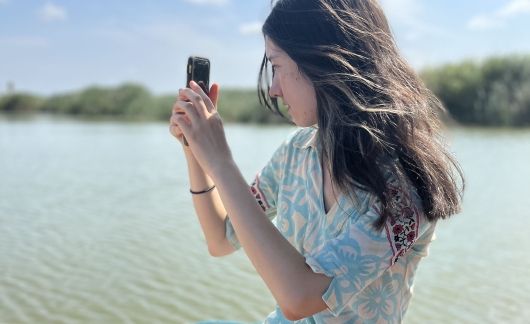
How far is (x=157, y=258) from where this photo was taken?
3.94m

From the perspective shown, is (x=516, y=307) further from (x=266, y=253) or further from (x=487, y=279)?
(x=266, y=253)

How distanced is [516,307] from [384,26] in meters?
2.53

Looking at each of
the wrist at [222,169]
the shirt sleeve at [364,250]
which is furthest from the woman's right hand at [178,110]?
the shirt sleeve at [364,250]

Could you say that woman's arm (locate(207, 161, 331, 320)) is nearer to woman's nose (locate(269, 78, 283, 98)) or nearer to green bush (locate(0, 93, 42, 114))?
woman's nose (locate(269, 78, 283, 98))

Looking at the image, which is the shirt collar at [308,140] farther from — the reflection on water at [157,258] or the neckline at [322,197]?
the reflection on water at [157,258]

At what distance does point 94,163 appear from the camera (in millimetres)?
8906

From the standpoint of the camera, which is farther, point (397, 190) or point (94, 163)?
point (94, 163)

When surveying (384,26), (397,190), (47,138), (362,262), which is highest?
(384,26)

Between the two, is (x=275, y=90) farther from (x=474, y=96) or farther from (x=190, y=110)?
(x=474, y=96)

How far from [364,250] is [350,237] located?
0.11 feet

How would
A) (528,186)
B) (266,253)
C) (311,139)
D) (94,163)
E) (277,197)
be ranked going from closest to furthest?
(266,253) → (311,139) → (277,197) → (528,186) → (94,163)

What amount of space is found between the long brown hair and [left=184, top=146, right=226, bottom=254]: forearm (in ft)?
1.14

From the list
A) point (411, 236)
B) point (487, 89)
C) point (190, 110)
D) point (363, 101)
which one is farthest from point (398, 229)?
point (487, 89)

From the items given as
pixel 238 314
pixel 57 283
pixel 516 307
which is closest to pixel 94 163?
pixel 57 283
